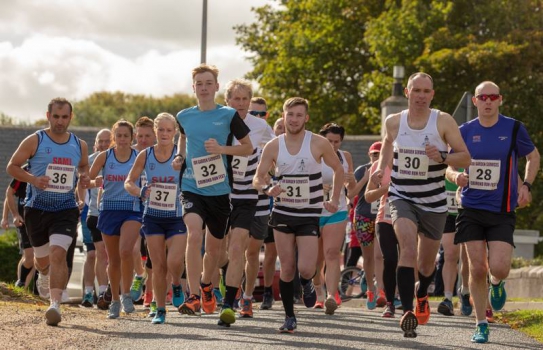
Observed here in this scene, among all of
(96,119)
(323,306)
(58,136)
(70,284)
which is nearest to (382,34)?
(70,284)

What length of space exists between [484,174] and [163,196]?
319cm

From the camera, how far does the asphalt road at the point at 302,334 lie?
34.6 feet

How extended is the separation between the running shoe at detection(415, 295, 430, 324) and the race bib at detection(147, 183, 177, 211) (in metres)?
2.68

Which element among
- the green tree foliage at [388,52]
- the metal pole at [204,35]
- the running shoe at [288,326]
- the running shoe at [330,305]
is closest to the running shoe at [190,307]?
the running shoe at [288,326]

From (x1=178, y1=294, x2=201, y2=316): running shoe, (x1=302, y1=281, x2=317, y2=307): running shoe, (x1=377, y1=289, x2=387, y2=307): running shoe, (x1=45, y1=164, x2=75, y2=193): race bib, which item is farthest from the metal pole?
(x1=178, y1=294, x2=201, y2=316): running shoe

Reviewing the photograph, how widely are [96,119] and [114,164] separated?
118 metres

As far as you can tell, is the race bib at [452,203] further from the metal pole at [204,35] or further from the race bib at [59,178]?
the metal pole at [204,35]

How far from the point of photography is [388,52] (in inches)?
1741

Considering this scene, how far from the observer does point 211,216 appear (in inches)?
471

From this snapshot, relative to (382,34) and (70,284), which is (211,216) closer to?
(70,284)

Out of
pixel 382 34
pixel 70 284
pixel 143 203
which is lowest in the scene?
pixel 70 284

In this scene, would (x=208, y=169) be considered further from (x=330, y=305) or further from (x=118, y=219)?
(x=330, y=305)

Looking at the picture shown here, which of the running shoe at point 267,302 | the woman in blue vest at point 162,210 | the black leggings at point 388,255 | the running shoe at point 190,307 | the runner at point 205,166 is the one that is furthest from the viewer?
the running shoe at point 267,302

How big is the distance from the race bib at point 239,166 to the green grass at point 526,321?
3172 mm
